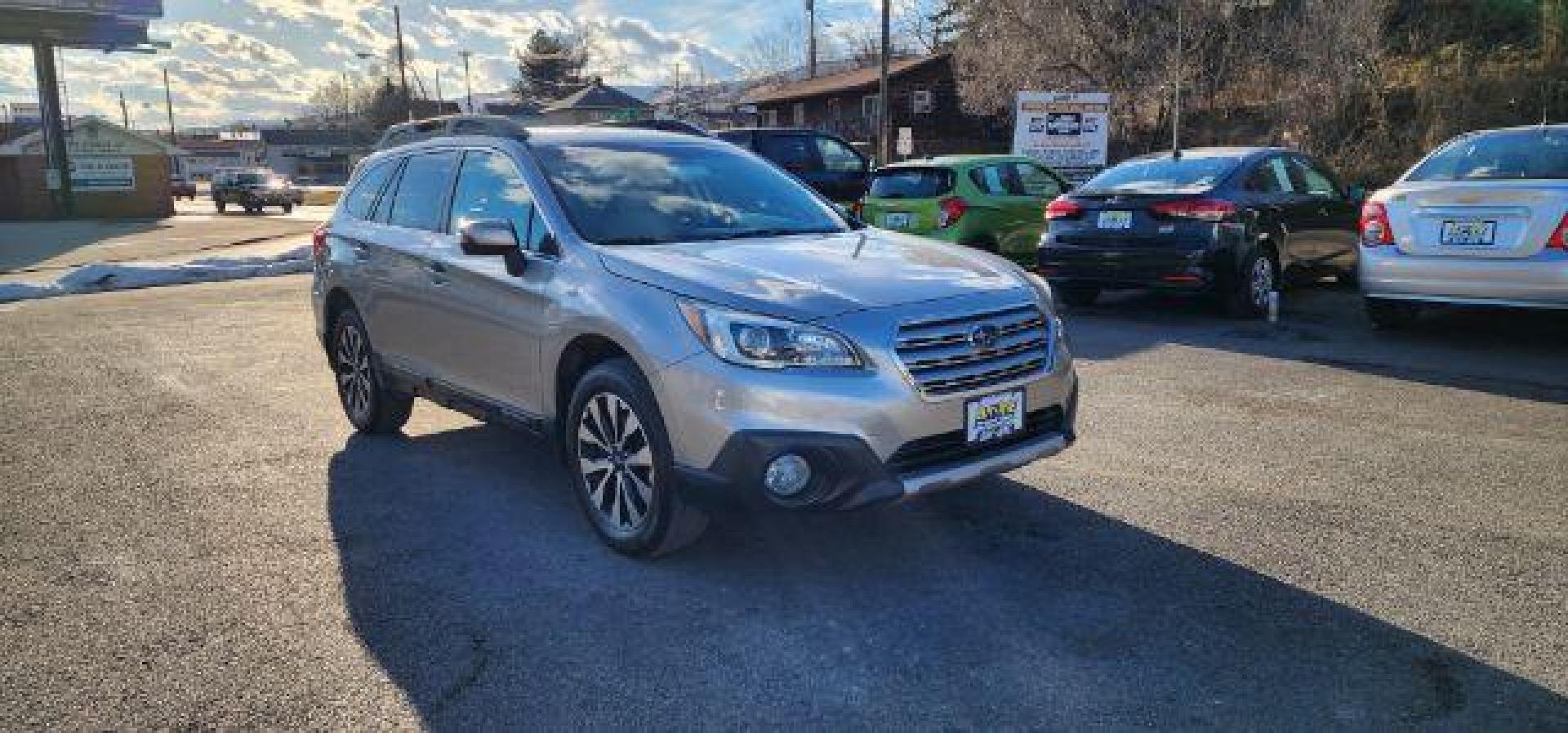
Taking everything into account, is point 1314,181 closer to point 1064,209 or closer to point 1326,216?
point 1326,216

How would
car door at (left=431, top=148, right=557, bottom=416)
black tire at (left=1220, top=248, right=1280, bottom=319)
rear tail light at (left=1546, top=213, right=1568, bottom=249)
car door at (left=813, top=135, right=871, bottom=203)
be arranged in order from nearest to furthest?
car door at (left=431, top=148, right=557, bottom=416), rear tail light at (left=1546, top=213, right=1568, bottom=249), black tire at (left=1220, top=248, right=1280, bottom=319), car door at (left=813, top=135, right=871, bottom=203)

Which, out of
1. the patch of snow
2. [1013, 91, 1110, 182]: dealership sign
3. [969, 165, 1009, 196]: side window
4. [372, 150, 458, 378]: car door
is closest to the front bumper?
[969, 165, 1009, 196]: side window

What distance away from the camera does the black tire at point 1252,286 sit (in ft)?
30.6

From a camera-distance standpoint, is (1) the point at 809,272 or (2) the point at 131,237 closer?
(1) the point at 809,272

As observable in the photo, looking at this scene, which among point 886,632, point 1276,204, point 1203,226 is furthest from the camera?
point 1276,204

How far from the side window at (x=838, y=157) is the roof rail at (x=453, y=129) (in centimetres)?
893

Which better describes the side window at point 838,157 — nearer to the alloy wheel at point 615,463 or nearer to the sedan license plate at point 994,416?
the alloy wheel at point 615,463

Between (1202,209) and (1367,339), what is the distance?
1623 millimetres

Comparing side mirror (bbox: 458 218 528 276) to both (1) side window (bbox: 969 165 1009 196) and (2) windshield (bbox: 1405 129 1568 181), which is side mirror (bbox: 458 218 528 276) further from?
(1) side window (bbox: 969 165 1009 196)

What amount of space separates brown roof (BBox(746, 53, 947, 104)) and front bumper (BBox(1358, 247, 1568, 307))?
29960mm

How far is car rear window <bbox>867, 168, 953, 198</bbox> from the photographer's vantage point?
11.2 metres

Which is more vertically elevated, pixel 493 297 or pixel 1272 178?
pixel 1272 178

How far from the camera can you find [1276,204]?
9648 millimetres

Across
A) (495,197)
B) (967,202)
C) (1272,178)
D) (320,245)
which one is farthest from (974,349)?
(967,202)
